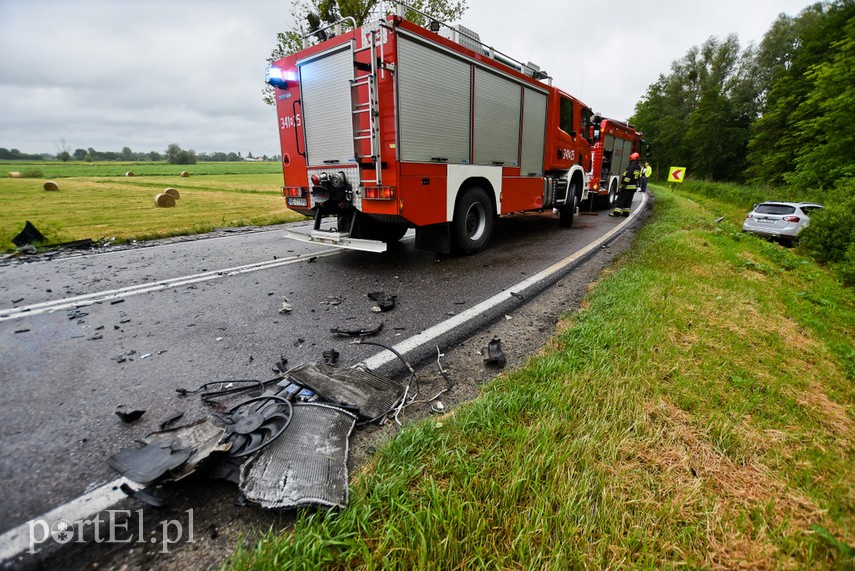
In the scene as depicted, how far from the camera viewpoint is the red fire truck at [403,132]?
4750 millimetres

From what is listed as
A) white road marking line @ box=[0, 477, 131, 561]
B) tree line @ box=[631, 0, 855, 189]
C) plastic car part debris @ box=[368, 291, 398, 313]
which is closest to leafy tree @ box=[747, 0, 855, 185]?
tree line @ box=[631, 0, 855, 189]

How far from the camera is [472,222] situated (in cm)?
646

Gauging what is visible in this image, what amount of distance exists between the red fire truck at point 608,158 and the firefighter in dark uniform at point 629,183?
978 millimetres

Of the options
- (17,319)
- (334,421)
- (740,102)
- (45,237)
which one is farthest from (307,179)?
(740,102)

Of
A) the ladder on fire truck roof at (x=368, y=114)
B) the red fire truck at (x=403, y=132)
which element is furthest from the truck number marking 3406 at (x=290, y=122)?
the ladder on fire truck roof at (x=368, y=114)

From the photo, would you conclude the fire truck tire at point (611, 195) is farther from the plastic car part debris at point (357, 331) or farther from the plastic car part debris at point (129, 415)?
the plastic car part debris at point (129, 415)

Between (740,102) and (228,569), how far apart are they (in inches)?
A: 2206

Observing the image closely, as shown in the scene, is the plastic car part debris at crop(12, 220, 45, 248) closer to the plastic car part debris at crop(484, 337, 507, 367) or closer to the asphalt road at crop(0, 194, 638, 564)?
the asphalt road at crop(0, 194, 638, 564)

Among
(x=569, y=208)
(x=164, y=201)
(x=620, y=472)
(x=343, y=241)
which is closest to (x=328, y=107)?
(x=343, y=241)

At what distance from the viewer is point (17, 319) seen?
343 cm

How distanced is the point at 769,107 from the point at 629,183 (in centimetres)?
3371

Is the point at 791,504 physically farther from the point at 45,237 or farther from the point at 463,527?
the point at 45,237

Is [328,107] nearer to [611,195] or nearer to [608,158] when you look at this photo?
[608,158]

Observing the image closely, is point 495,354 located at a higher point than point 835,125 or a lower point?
lower
